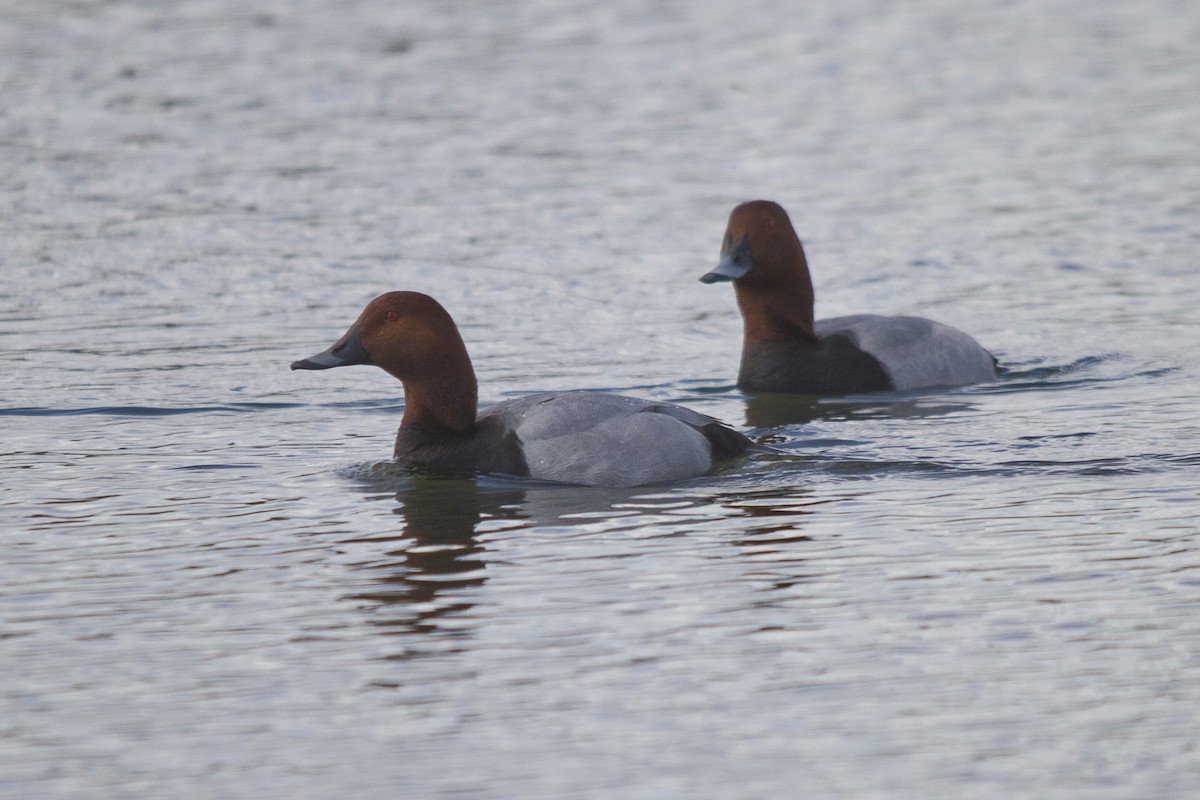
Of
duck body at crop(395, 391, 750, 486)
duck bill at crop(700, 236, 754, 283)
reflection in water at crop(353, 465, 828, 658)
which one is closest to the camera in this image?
reflection in water at crop(353, 465, 828, 658)

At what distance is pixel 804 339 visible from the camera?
12062mm

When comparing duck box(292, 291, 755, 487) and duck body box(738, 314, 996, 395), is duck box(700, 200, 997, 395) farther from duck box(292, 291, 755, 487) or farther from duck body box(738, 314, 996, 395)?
duck box(292, 291, 755, 487)

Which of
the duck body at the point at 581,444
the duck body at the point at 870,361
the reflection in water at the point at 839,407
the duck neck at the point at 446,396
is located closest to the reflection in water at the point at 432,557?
the duck body at the point at 581,444

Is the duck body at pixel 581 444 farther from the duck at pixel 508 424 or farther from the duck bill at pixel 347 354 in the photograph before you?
the duck bill at pixel 347 354

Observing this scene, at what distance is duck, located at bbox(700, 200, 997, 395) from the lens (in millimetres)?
11836

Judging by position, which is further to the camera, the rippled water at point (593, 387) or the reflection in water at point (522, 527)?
the reflection in water at point (522, 527)

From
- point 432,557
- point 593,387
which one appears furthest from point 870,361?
point 432,557

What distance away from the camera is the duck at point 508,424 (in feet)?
30.3

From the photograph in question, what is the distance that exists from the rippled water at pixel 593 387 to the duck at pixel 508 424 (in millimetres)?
178

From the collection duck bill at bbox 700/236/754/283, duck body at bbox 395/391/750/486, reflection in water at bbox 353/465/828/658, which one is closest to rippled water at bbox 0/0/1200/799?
reflection in water at bbox 353/465/828/658

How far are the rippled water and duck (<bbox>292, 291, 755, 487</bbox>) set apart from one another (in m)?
0.18

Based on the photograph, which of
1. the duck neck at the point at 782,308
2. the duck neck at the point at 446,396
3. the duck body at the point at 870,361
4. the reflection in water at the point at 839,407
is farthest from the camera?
the duck neck at the point at 782,308

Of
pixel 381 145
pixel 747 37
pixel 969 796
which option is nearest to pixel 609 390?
pixel 969 796

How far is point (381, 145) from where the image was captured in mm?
19734
